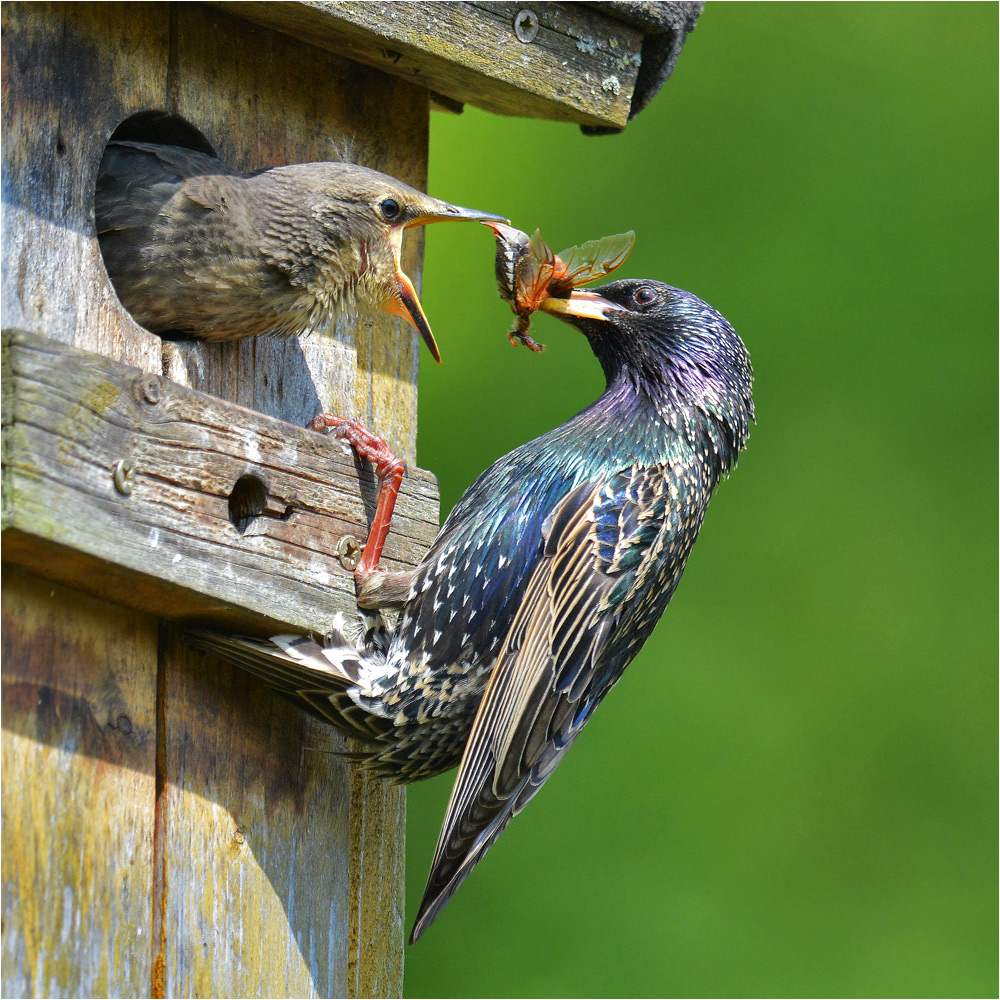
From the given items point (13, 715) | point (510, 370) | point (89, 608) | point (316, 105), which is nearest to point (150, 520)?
point (89, 608)

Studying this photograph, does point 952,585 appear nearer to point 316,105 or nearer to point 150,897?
point 316,105

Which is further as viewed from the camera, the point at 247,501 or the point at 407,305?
the point at 407,305

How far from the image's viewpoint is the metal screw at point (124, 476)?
276 cm

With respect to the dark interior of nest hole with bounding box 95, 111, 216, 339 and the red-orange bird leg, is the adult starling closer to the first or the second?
the red-orange bird leg

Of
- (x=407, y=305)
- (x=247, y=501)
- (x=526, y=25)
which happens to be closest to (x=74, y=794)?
(x=247, y=501)

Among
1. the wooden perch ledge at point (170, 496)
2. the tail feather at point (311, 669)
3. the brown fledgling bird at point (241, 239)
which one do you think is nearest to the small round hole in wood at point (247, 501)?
the wooden perch ledge at point (170, 496)

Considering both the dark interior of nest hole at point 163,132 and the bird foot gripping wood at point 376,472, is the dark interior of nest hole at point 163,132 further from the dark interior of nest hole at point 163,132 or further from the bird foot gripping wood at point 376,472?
the bird foot gripping wood at point 376,472

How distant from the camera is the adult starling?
10.3ft

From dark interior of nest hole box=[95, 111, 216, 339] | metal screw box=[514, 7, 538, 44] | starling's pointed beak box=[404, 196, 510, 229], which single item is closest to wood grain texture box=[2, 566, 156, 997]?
dark interior of nest hole box=[95, 111, 216, 339]

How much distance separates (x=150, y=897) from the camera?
282 centimetres

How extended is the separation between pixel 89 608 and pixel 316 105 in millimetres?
1162

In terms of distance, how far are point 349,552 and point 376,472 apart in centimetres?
17

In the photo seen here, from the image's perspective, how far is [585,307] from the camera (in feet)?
12.2

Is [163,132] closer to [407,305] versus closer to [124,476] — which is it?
[407,305]
